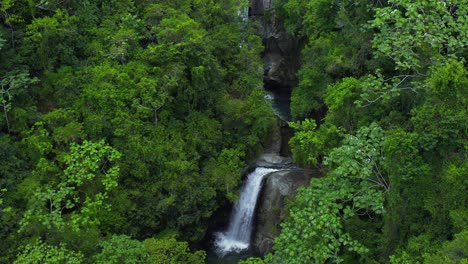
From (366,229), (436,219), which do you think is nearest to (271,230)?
(366,229)

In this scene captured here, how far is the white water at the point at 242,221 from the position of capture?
691 inches

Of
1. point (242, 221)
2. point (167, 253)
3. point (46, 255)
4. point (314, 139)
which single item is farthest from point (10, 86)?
point (314, 139)

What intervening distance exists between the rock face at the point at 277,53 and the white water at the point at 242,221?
1002 centimetres

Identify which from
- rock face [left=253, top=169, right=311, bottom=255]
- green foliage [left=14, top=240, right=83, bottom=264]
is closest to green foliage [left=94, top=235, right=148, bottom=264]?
green foliage [left=14, top=240, right=83, bottom=264]

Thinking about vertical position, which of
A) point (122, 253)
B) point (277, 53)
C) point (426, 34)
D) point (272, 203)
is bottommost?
point (272, 203)

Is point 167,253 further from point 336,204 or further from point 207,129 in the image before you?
point 207,129

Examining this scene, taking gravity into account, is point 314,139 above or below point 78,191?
above

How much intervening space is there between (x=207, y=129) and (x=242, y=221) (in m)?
4.45

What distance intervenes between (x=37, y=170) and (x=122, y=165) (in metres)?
2.95

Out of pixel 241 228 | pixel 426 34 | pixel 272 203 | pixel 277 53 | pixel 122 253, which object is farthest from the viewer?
pixel 277 53

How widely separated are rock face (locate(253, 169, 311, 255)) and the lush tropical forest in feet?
4.38

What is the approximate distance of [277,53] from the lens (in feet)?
90.4

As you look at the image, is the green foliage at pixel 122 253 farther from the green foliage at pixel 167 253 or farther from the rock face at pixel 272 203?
the rock face at pixel 272 203

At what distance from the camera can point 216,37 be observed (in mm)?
19734
